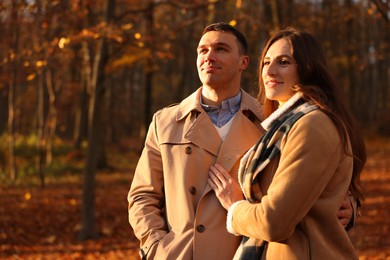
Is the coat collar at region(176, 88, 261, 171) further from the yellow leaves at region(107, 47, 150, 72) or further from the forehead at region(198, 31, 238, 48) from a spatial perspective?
the yellow leaves at region(107, 47, 150, 72)

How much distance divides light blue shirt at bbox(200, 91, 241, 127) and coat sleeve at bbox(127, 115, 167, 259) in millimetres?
387

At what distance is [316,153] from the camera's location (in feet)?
7.62

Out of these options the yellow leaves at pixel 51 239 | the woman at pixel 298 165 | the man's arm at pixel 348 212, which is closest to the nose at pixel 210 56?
the woman at pixel 298 165

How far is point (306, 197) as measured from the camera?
91.7 inches

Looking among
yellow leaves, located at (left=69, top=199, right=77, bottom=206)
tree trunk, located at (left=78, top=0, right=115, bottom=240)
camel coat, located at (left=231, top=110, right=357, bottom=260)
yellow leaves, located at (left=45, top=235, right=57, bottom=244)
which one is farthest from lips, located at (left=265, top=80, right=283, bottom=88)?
yellow leaves, located at (left=69, top=199, right=77, bottom=206)

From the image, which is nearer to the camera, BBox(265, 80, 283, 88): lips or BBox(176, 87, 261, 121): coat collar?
BBox(265, 80, 283, 88): lips

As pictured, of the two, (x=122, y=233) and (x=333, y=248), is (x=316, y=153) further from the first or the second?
(x=122, y=233)

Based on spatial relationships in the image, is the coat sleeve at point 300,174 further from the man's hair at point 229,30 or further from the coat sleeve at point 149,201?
the man's hair at point 229,30

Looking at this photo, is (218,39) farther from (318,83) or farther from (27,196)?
(27,196)

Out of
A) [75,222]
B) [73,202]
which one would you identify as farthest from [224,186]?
[73,202]

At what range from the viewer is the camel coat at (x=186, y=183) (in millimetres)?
3039

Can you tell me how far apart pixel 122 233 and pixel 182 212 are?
303 inches

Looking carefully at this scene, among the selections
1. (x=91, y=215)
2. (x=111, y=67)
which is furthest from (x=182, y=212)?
(x=111, y=67)

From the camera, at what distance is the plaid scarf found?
8.14 ft
